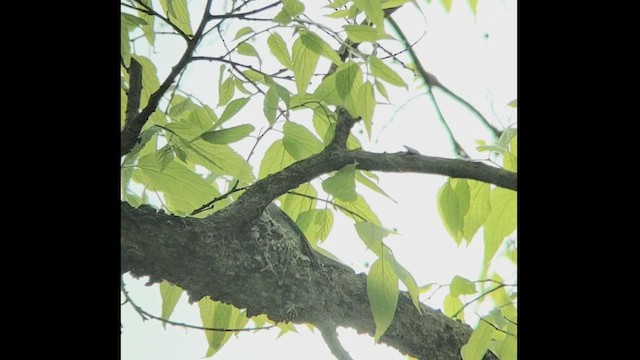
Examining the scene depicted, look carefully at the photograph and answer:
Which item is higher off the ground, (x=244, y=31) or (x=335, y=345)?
(x=244, y=31)

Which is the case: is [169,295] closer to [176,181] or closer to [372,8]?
[176,181]

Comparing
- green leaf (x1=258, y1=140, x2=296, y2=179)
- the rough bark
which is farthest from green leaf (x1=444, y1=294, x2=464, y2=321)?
green leaf (x1=258, y1=140, x2=296, y2=179)

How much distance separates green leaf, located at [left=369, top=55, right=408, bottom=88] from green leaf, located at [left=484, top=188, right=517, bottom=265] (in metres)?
0.07

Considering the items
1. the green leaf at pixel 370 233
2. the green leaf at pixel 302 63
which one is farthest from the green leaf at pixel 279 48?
the green leaf at pixel 370 233

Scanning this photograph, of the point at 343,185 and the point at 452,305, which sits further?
the point at 452,305

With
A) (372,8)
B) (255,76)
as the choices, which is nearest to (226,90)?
(255,76)

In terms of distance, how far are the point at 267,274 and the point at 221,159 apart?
0.19 ft

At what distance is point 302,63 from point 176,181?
9 cm

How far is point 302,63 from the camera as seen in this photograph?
318 millimetres
